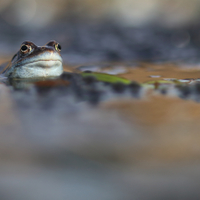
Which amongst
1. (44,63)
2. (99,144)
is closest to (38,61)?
(44,63)

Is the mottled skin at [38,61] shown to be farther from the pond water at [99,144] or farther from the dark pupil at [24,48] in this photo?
the pond water at [99,144]

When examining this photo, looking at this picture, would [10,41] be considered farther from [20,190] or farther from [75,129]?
[20,190]

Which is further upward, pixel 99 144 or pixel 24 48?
pixel 24 48

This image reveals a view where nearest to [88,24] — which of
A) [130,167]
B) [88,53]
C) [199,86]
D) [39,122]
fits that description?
[88,53]

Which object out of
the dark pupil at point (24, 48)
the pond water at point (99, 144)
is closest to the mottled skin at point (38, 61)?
the dark pupil at point (24, 48)

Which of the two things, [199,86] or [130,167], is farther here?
[199,86]

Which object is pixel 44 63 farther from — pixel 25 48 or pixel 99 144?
pixel 99 144
